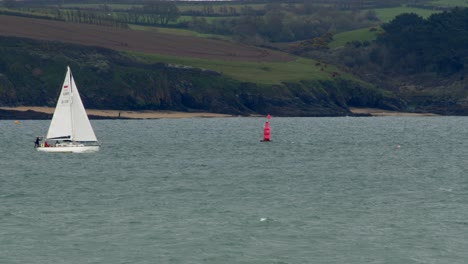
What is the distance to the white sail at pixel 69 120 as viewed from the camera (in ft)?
324

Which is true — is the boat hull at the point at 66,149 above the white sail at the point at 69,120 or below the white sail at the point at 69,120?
below

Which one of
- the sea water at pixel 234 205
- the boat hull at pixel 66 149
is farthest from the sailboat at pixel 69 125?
the sea water at pixel 234 205

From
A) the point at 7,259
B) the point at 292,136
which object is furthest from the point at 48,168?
the point at 292,136

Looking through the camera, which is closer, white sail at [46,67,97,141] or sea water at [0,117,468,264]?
sea water at [0,117,468,264]

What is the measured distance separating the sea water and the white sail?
2356 mm

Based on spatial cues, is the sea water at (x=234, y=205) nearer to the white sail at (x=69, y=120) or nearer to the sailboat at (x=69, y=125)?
the sailboat at (x=69, y=125)

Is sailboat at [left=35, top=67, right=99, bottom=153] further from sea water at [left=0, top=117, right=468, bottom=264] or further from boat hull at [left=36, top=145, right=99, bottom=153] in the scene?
sea water at [left=0, top=117, right=468, bottom=264]

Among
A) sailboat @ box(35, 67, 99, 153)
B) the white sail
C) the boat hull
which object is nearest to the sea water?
the boat hull

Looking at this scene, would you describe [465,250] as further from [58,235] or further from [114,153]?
[114,153]

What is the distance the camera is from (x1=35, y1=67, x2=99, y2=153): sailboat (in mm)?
98875

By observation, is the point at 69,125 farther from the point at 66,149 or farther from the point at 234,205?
the point at 234,205

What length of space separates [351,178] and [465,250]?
31743mm

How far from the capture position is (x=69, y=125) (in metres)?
98.9

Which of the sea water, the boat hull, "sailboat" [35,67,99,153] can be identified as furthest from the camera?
the boat hull
